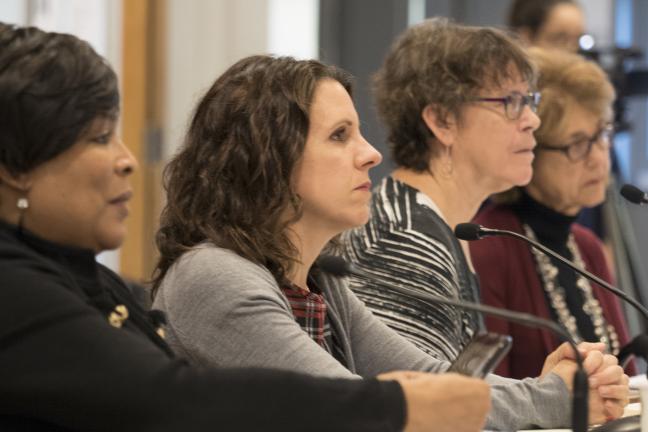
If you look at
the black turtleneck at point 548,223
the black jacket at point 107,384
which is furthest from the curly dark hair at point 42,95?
the black turtleneck at point 548,223

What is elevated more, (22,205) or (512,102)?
(22,205)

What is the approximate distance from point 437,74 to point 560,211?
62 cm

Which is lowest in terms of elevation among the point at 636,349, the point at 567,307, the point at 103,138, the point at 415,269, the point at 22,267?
the point at 567,307

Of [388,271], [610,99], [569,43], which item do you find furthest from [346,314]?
[569,43]

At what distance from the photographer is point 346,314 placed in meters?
2.11

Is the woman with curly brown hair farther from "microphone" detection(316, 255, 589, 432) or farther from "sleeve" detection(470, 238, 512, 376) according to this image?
"sleeve" detection(470, 238, 512, 376)

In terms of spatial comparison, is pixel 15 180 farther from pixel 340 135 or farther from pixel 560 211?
pixel 560 211

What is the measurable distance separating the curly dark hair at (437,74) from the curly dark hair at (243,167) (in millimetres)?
755

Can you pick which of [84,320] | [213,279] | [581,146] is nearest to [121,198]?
[84,320]

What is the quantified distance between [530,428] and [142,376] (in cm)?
88

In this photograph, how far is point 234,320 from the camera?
5.71 feet

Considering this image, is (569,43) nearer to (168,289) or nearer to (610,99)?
(610,99)

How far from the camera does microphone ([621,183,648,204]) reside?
7.30 feet

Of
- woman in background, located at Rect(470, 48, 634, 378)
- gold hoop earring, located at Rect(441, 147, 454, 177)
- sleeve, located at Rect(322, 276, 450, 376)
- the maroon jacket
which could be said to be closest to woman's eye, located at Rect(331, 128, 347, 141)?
sleeve, located at Rect(322, 276, 450, 376)
